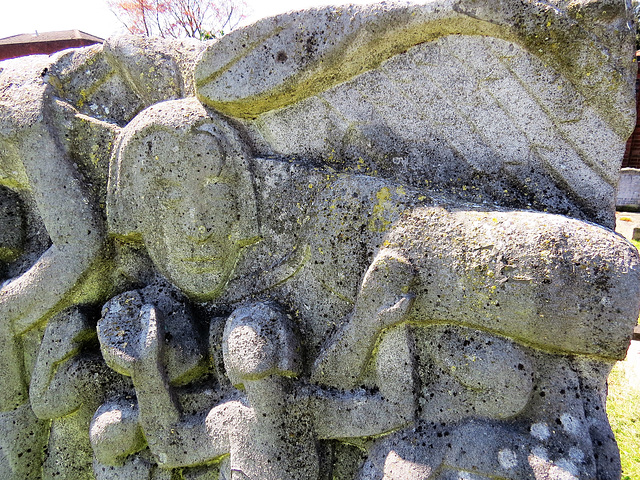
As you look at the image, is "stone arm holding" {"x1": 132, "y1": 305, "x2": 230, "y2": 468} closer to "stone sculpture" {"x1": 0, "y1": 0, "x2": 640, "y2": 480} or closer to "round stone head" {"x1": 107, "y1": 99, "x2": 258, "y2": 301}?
"stone sculpture" {"x1": 0, "y1": 0, "x2": 640, "y2": 480}

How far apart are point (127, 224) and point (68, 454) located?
934mm

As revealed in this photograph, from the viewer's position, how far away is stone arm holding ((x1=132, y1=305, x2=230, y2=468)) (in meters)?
1.53

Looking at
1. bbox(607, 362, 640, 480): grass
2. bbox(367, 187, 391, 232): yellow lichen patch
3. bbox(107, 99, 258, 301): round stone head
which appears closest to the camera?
bbox(367, 187, 391, 232): yellow lichen patch

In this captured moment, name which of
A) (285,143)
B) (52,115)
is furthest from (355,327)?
(52,115)

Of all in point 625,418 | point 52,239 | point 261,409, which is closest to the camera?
point 261,409

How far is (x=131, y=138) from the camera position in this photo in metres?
1.63

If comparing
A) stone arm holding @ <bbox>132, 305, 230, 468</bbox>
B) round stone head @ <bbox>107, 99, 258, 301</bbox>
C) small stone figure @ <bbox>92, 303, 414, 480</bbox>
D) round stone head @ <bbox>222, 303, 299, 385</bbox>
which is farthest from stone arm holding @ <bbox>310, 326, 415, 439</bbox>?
round stone head @ <bbox>107, 99, 258, 301</bbox>

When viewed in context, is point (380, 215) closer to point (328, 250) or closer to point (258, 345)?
point (328, 250)

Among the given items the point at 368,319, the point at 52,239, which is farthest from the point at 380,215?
the point at 52,239

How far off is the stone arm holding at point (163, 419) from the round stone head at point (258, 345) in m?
0.17

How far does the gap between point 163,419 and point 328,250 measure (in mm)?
777

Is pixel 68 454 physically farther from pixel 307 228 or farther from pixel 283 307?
pixel 307 228

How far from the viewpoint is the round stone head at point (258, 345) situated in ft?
4.71

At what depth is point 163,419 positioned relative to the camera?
1540mm
